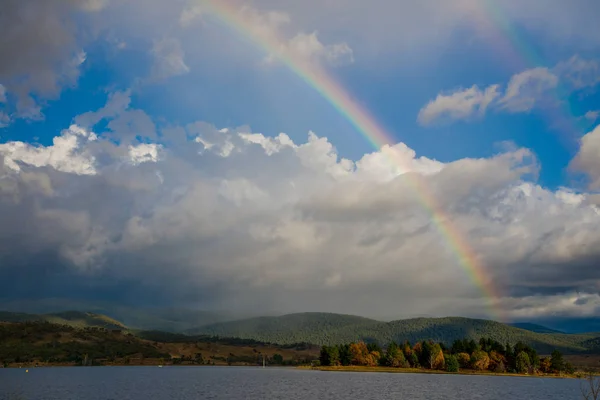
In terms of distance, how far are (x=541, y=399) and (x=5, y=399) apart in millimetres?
189474

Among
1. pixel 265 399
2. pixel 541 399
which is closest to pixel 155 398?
pixel 265 399

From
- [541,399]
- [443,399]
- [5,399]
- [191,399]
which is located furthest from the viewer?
[541,399]

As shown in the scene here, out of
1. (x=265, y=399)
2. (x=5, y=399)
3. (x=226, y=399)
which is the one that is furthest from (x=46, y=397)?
(x=265, y=399)

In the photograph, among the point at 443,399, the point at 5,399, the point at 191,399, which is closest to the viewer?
the point at 5,399

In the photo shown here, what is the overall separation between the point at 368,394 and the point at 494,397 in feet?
160

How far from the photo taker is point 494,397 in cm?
19188

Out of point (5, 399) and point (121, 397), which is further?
point (121, 397)

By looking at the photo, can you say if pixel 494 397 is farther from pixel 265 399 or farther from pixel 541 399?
pixel 265 399

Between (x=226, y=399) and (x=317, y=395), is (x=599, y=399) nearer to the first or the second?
(x=317, y=395)

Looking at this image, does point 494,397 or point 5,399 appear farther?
point 494,397

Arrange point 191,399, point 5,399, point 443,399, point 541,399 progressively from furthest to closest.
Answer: point 541,399, point 443,399, point 191,399, point 5,399

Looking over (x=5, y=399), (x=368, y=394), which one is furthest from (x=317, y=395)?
(x=5, y=399)

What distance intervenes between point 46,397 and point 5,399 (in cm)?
1272

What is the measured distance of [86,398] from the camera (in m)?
166
